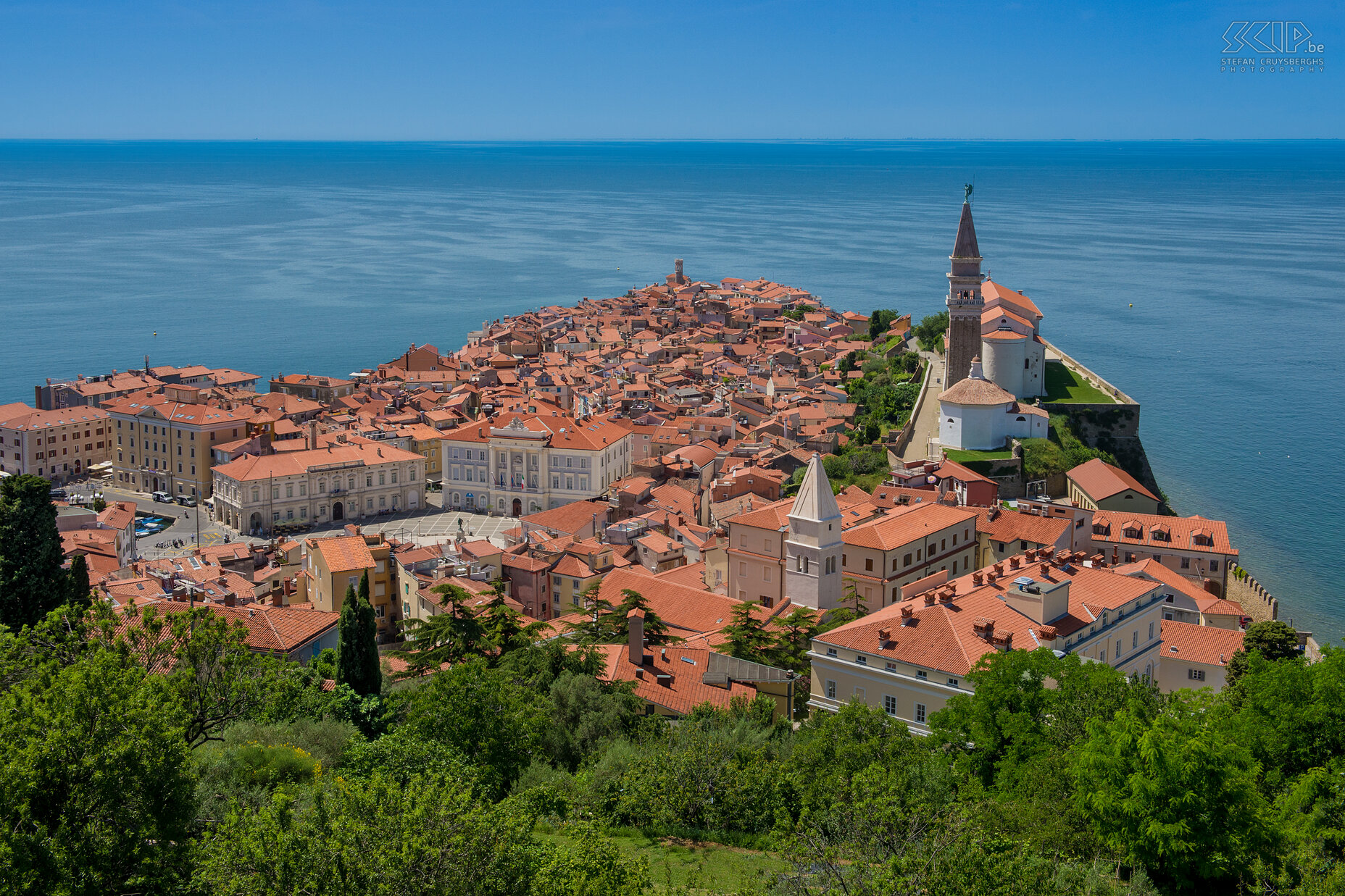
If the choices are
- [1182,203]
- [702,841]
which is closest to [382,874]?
[702,841]

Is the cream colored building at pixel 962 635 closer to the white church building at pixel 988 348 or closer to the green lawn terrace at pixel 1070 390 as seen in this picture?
the white church building at pixel 988 348

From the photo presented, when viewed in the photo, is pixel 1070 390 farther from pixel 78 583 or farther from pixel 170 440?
pixel 78 583

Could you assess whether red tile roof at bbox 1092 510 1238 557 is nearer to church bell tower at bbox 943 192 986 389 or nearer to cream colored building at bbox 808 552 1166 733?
cream colored building at bbox 808 552 1166 733

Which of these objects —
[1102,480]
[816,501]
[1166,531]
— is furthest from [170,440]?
[1166,531]

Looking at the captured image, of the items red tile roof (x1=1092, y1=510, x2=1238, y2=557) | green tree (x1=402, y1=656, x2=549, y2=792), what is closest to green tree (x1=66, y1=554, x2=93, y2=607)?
green tree (x1=402, y1=656, x2=549, y2=792)

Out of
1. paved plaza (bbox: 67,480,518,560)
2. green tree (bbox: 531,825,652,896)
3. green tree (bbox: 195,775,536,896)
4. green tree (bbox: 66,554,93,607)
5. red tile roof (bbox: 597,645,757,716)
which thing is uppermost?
green tree (bbox: 195,775,536,896)

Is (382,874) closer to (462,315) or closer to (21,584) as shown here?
(21,584)
